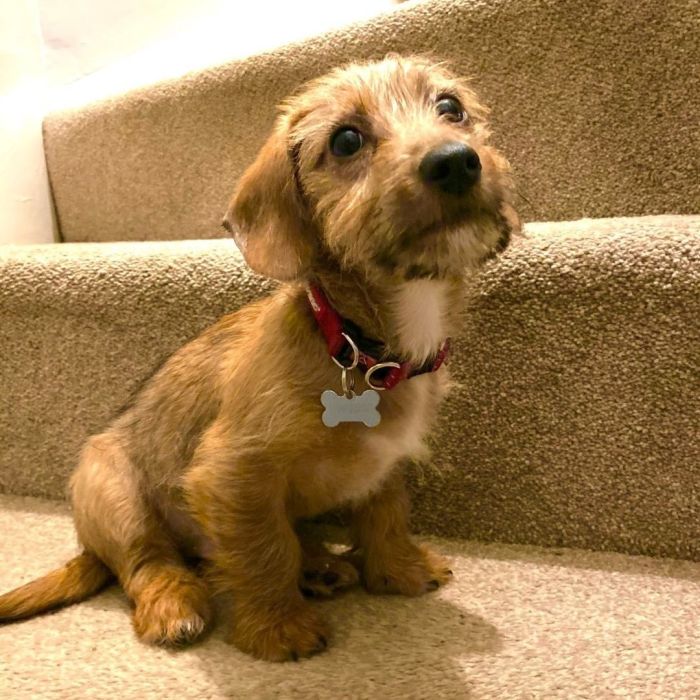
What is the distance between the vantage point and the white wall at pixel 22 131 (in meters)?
2.17

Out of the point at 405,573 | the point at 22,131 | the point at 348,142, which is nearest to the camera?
the point at 348,142

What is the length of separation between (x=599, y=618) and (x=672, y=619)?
0.11 meters

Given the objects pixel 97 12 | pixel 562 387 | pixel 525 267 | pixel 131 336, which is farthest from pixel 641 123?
pixel 97 12

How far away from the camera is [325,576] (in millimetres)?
1326

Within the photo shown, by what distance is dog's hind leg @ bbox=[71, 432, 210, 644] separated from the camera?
1181mm

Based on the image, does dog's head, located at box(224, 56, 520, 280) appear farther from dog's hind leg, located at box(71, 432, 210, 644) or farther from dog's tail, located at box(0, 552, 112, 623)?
dog's tail, located at box(0, 552, 112, 623)

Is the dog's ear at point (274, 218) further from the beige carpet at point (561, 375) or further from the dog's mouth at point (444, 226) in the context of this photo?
the beige carpet at point (561, 375)

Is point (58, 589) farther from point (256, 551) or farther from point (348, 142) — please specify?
point (348, 142)

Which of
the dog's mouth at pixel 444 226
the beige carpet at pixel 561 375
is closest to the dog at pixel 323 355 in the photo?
the dog's mouth at pixel 444 226

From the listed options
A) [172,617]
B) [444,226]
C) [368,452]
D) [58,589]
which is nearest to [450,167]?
[444,226]

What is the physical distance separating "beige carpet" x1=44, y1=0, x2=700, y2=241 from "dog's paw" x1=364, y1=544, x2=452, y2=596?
0.77 m

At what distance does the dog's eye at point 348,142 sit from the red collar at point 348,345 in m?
0.21

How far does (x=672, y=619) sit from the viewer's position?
1146mm

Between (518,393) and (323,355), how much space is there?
0.43 m
